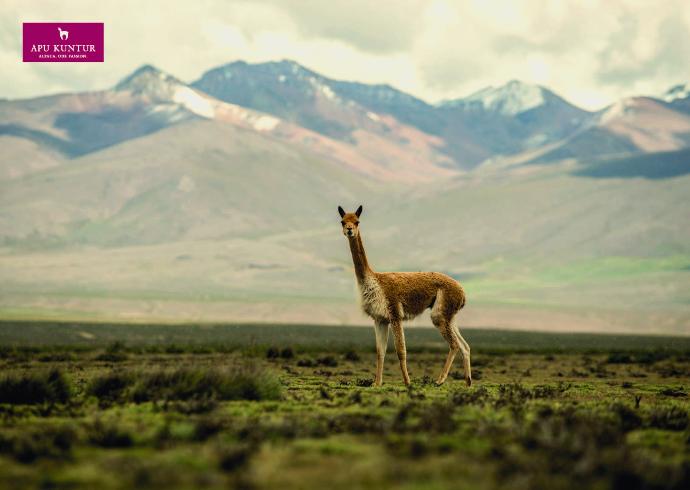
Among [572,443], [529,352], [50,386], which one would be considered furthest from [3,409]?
[529,352]

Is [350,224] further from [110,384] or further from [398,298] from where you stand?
[110,384]

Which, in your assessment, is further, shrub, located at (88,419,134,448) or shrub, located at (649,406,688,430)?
shrub, located at (649,406,688,430)

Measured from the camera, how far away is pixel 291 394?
19.5 meters

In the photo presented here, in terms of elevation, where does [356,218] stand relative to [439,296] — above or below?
above

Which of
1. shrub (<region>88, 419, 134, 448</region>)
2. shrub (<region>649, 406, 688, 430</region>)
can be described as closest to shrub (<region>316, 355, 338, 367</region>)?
shrub (<region>649, 406, 688, 430</region>)

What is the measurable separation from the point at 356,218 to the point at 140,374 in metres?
4.92

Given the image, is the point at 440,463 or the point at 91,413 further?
the point at 91,413

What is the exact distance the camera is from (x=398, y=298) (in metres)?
20.4

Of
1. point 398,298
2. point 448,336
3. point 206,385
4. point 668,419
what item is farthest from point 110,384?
point 668,419

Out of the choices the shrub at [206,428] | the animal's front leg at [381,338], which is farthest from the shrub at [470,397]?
the shrub at [206,428]

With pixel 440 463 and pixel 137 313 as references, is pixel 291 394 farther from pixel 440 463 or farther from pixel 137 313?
pixel 137 313

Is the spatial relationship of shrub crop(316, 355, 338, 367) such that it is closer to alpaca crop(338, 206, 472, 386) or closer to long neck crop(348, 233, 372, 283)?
alpaca crop(338, 206, 472, 386)

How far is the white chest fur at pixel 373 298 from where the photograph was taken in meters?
20.2

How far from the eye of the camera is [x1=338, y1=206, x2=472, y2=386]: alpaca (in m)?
20.2
